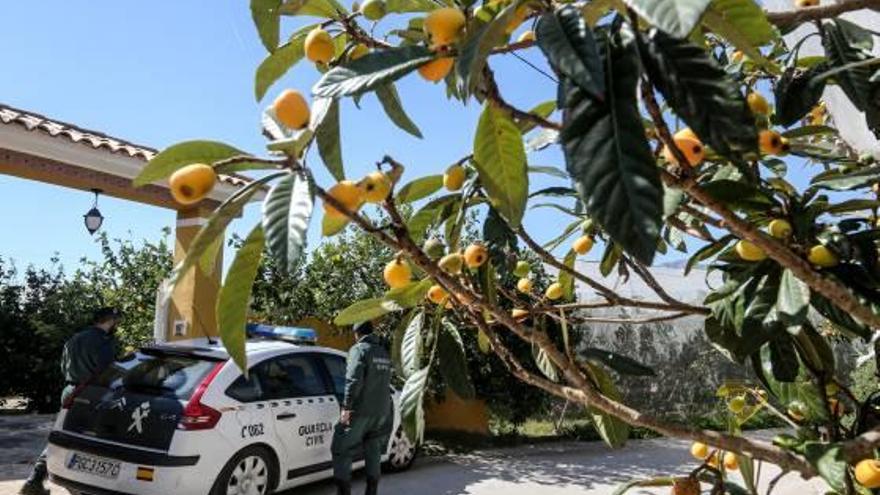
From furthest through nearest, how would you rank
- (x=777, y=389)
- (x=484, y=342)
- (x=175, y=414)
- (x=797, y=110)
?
(x=175, y=414) < (x=484, y=342) < (x=777, y=389) < (x=797, y=110)

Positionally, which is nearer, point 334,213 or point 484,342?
point 334,213

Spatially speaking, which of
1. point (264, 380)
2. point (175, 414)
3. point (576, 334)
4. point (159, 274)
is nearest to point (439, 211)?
point (175, 414)

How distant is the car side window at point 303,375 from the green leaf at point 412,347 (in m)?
4.66

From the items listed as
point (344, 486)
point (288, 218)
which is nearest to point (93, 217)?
point (344, 486)

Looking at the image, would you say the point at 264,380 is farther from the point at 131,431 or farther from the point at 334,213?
the point at 334,213

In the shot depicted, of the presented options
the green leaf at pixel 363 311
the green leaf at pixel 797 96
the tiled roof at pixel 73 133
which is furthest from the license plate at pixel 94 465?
the green leaf at pixel 797 96

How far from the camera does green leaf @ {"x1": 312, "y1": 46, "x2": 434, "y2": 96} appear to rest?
876 mm

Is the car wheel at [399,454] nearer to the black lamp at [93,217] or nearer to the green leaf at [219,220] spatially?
the black lamp at [93,217]

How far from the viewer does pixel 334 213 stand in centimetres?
91

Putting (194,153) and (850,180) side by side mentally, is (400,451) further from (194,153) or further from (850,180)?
(194,153)

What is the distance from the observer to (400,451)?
24.8 feet

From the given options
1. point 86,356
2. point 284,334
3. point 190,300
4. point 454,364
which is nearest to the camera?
point 454,364

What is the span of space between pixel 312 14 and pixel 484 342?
43.8 inches

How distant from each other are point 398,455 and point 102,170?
13.5 feet
